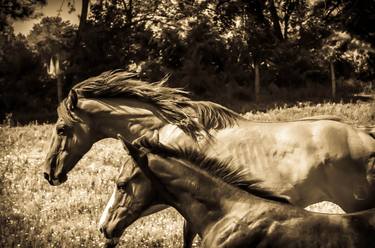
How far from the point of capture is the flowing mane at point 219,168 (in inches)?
177

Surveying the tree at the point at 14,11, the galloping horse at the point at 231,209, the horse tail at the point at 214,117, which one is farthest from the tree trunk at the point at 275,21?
the galloping horse at the point at 231,209

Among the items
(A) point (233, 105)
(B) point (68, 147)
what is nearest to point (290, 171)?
(B) point (68, 147)

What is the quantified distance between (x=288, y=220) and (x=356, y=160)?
2546 mm

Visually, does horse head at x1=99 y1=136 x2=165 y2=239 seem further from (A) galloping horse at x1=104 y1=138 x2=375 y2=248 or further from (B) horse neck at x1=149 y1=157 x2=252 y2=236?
(B) horse neck at x1=149 y1=157 x2=252 y2=236

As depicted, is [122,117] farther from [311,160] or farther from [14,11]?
[14,11]

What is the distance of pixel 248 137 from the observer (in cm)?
663

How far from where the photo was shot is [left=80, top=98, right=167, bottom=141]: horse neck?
7.19 meters

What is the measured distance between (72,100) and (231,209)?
3703 mm

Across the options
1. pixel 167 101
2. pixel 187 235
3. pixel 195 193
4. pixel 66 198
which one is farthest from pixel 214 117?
pixel 66 198

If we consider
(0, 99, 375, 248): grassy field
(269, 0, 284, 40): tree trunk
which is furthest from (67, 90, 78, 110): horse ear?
(269, 0, 284, 40): tree trunk

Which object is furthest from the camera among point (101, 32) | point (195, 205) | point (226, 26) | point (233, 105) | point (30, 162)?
point (226, 26)

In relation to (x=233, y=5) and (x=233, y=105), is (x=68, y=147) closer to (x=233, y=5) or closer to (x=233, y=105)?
(x=233, y=105)

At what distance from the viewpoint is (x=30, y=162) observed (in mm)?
13656

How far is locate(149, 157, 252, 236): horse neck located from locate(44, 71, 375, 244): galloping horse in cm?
142
